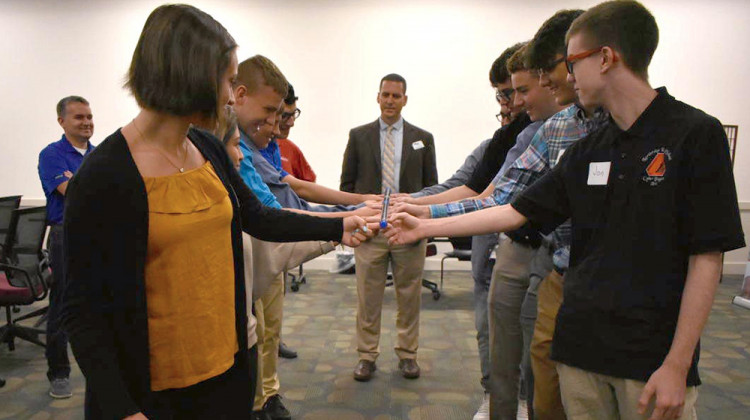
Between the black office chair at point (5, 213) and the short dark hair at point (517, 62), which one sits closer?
the short dark hair at point (517, 62)

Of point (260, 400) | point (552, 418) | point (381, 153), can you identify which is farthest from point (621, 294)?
point (381, 153)

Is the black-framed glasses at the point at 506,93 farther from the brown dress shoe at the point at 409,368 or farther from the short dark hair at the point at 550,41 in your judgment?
the brown dress shoe at the point at 409,368

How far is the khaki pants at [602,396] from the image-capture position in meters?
1.14

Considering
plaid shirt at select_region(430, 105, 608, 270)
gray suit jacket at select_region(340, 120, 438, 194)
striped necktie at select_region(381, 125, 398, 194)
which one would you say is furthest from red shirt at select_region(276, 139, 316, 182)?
plaid shirt at select_region(430, 105, 608, 270)

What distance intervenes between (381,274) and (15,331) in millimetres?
2711

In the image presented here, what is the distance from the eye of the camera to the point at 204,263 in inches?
44.9

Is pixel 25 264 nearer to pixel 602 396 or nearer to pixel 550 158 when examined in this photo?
pixel 550 158

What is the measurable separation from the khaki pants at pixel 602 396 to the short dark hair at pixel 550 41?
40.6 inches

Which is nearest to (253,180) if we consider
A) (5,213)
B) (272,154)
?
(272,154)

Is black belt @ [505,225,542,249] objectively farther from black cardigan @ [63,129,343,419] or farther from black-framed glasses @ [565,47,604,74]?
black cardigan @ [63,129,343,419]

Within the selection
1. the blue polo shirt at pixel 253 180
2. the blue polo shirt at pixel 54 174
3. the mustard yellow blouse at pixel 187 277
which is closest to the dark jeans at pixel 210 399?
the mustard yellow blouse at pixel 187 277

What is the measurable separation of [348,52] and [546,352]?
16.9ft

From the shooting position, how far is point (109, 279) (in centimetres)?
101

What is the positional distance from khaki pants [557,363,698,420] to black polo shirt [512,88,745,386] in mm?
37
